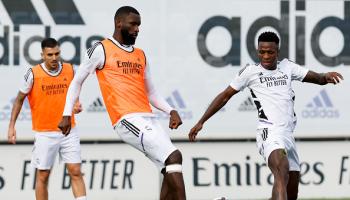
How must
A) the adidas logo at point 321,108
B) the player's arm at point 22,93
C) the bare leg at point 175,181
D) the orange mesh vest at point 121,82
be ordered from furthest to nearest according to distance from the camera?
the adidas logo at point 321,108 < the player's arm at point 22,93 < the orange mesh vest at point 121,82 < the bare leg at point 175,181

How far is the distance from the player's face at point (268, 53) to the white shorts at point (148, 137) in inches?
59.7

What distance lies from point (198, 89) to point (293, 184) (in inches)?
185

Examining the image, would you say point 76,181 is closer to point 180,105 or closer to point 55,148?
point 55,148

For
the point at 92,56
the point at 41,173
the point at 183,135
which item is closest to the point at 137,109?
the point at 92,56

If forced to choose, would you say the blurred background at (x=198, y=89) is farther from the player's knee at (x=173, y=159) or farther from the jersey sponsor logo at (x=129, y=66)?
the player's knee at (x=173, y=159)

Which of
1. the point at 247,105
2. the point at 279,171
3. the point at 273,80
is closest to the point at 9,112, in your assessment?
the point at 247,105

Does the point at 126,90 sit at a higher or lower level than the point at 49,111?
higher

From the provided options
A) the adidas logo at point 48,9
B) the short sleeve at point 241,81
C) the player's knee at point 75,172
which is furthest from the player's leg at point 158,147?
the adidas logo at point 48,9

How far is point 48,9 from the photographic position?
1659 centimetres

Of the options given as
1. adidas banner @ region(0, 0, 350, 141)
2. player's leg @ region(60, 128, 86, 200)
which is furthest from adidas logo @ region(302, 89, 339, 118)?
player's leg @ region(60, 128, 86, 200)

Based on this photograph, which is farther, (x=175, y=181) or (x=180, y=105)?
(x=180, y=105)

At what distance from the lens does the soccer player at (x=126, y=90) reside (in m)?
11.1

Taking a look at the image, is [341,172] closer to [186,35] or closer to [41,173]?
[186,35]

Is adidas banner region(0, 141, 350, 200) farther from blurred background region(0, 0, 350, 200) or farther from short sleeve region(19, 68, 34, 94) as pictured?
short sleeve region(19, 68, 34, 94)
